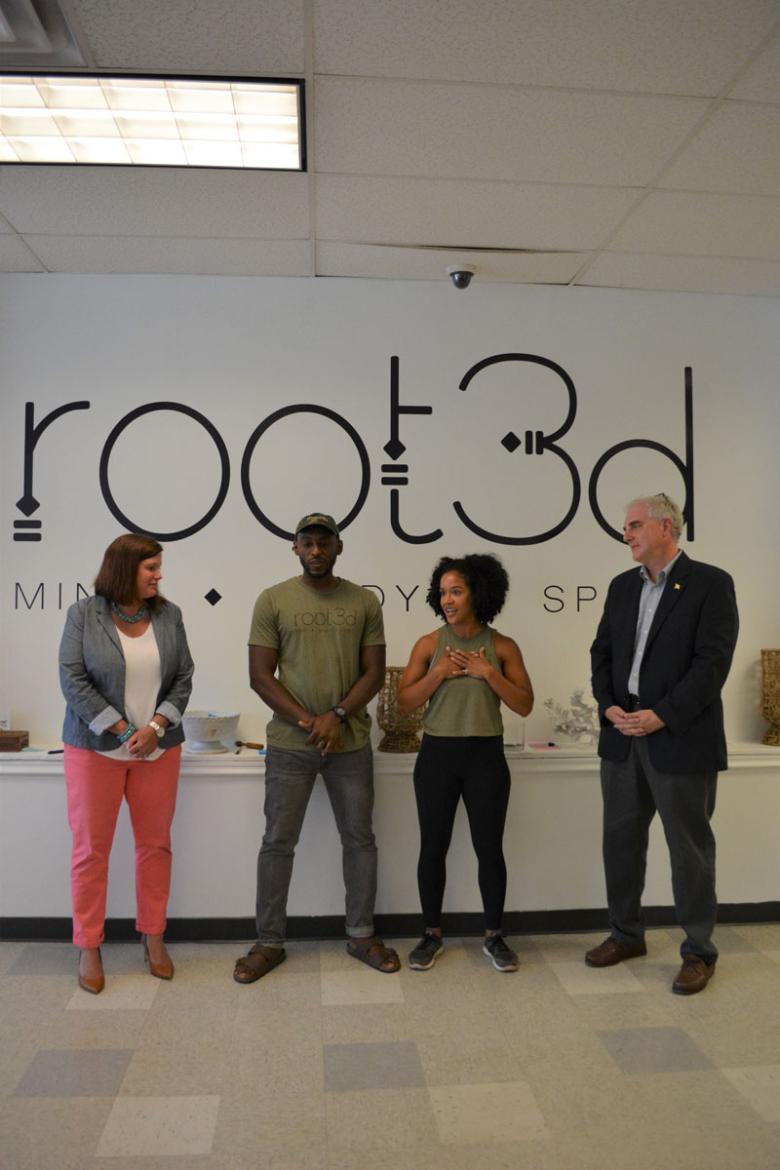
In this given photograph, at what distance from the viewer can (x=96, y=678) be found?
11.4 feet

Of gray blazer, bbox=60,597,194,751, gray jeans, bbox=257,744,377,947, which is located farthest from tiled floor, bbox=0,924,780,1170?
gray blazer, bbox=60,597,194,751

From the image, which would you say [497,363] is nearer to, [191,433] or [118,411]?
[191,433]

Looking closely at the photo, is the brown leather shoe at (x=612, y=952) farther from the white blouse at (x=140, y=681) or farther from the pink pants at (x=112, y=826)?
the white blouse at (x=140, y=681)

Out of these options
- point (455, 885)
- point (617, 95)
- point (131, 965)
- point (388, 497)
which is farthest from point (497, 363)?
point (131, 965)

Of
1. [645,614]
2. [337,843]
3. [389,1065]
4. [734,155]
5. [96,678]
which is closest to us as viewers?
[389,1065]

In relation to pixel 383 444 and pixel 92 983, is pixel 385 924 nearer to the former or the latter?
pixel 92 983

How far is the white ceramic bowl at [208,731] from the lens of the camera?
409cm

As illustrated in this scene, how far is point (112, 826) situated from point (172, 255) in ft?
7.94

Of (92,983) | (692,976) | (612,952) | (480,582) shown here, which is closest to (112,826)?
(92,983)

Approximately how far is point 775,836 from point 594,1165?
87.1 inches

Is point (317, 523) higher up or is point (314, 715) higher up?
point (317, 523)

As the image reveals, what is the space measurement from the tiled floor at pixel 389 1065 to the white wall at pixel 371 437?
4.05 ft

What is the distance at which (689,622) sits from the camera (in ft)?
11.2

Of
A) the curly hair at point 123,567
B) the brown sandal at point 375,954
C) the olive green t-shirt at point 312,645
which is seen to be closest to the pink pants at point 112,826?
the olive green t-shirt at point 312,645
